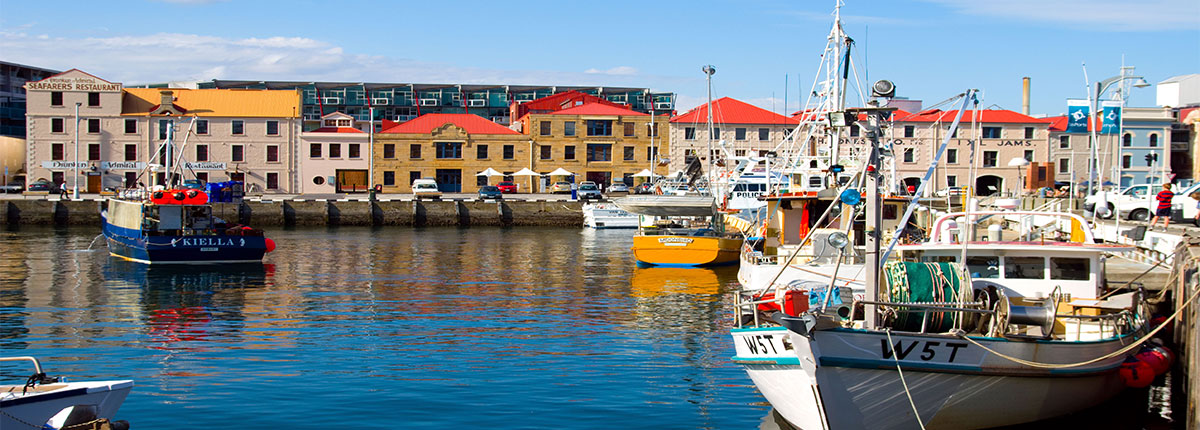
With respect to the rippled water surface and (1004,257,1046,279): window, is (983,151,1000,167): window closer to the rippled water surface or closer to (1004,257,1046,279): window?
the rippled water surface

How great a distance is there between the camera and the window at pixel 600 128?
275 feet

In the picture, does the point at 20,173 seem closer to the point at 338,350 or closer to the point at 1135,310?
the point at 338,350

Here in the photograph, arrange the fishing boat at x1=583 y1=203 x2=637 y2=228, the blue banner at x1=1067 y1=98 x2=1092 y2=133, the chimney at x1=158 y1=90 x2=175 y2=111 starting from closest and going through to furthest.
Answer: the blue banner at x1=1067 y1=98 x2=1092 y2=133 < the fishing boat at x1=583 y1=203 x2=637 y2=228 < the chimney at x1=158 y1=90 x2=175 y2=111

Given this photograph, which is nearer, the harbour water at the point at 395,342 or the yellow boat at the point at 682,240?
the harbour water at the point at 395,342

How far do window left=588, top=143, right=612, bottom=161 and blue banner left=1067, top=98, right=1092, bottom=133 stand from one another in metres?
49.4

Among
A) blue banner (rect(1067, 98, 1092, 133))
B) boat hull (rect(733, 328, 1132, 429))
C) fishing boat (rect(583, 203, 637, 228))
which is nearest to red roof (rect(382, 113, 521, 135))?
fishing boat (rect(583, 203, 637, 228))

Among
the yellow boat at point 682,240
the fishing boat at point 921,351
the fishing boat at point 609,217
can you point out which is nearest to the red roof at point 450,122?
the fishing boat at point 609,217

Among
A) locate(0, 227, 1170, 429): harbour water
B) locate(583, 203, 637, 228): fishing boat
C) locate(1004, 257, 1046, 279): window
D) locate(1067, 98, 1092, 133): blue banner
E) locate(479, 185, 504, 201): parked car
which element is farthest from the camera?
locate(479, 185, 504, 201): parked car

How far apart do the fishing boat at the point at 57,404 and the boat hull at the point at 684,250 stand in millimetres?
24884

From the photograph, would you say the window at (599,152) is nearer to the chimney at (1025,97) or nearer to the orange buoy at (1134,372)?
the chimney at (1025,97)

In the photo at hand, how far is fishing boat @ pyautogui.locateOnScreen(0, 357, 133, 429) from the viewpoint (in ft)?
37.0

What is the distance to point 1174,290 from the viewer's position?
1886cm

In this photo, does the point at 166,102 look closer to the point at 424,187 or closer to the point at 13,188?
the point at 13,188

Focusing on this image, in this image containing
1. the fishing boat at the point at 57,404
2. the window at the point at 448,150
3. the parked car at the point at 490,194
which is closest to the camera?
the fishing boat at the point at 57,404
